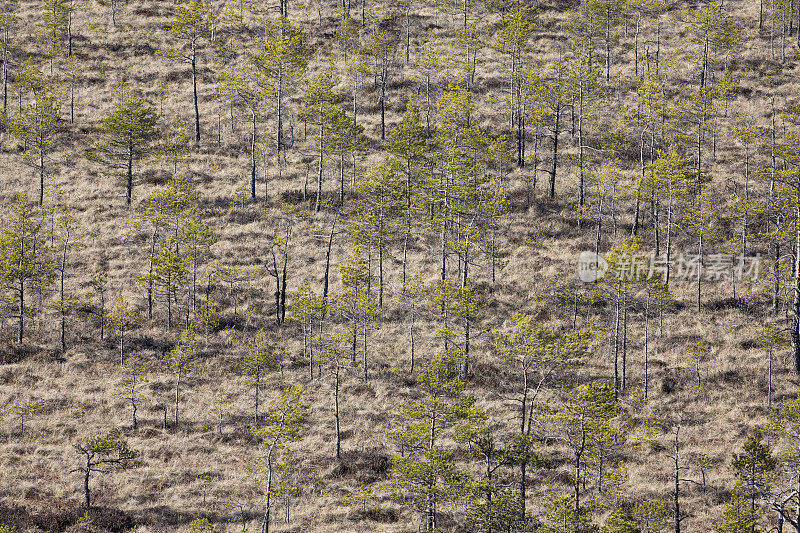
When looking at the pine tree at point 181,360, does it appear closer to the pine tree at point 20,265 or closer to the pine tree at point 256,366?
the pine tree at point 256,366

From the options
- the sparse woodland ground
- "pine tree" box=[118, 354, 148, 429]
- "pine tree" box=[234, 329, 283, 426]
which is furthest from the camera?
"pine tree" box=[118, 354, 148, 429]

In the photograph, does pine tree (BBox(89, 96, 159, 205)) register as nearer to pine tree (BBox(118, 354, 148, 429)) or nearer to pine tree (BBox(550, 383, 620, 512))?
pine tree (BBox(118, 354, 148, 429))

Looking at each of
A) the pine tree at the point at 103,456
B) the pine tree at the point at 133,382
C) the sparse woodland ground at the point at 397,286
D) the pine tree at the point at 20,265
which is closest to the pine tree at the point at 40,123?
the sparse woodland ground at the point at 397,286

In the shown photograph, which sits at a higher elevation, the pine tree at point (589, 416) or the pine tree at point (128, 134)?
the pine tree at point (128, 134)

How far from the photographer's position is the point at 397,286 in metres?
56.1

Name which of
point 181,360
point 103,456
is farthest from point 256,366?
point 103,456

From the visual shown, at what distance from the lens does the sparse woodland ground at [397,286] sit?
3875 centimetres

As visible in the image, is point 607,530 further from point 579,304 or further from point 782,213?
point 782,213

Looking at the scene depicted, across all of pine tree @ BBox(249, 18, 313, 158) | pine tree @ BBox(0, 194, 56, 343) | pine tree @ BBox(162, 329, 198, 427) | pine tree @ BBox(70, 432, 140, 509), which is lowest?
pine tree @ BBox(70, 432, 140, 509)

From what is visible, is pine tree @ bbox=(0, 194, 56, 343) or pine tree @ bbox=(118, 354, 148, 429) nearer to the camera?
pine tree @ bbox=(118, 354, 148, 429)

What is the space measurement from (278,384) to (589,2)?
55157 millimetres

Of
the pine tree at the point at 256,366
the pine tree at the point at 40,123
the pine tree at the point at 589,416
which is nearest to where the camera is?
the pine tree at the point at 589,416

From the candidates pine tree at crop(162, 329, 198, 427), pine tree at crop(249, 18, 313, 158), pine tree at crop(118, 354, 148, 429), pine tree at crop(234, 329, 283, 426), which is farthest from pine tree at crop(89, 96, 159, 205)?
pine tree at crop(234, 329, 283, 426)

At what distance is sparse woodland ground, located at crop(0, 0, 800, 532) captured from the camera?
38.8 m
